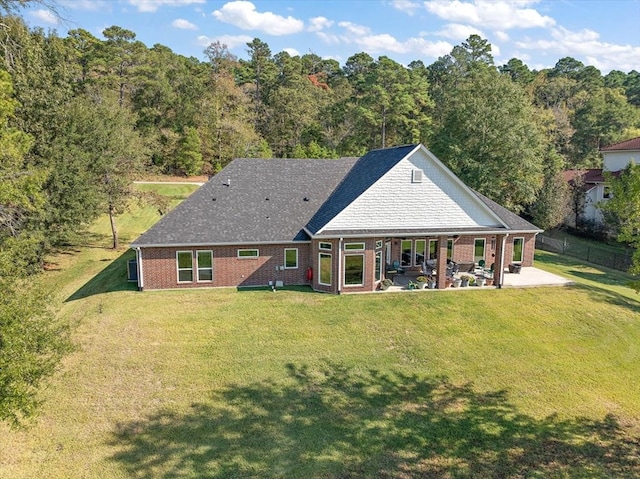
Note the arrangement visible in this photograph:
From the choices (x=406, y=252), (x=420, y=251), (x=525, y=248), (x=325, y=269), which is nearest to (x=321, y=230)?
(x=325, y=269)

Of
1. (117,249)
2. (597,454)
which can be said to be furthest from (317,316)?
(117,249)

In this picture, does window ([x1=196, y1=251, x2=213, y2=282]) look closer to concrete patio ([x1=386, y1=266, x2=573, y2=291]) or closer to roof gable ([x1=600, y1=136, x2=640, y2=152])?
concrete patio ([x1=386, y1=266, x2=573, y2=291])

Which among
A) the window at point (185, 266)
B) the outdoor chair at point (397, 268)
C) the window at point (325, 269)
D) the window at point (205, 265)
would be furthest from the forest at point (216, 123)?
the outdoor chair at point (397, 268)

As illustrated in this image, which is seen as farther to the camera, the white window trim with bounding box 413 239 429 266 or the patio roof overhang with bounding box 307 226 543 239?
the white window trim with bounding box 413 239 429 266

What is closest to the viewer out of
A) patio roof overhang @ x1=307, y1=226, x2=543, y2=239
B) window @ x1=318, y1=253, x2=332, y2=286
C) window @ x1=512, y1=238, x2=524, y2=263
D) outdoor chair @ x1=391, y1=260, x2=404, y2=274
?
patio roof overhang @ x1=307, y1=226, x2=543, y2=239

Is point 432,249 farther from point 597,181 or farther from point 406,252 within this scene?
point 597,181

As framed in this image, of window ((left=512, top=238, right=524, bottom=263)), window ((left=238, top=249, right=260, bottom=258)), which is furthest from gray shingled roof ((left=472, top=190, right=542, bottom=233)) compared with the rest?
window ((left=238, top=249, right=260, bottom=258))

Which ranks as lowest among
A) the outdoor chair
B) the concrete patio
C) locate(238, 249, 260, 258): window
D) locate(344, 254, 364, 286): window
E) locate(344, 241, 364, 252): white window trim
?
the concrete patio
